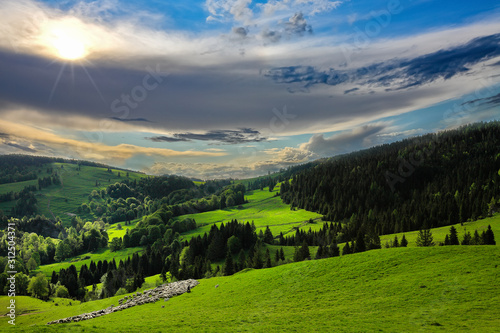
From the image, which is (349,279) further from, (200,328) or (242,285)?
(200,328)

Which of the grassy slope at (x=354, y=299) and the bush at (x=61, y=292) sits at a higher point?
the grassy slope at (x=354, y=299)

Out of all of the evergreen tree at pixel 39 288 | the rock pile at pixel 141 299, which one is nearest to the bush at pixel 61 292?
the evergreen tree at pixel 39 288

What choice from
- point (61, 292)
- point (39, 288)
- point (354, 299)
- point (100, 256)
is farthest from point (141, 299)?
point (100, 256)

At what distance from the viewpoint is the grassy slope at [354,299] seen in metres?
24.6

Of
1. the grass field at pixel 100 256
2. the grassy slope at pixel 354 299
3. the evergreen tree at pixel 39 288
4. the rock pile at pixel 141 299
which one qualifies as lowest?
the grass field at pixel 100 256

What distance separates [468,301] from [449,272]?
22.1ft

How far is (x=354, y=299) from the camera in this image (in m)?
31.5

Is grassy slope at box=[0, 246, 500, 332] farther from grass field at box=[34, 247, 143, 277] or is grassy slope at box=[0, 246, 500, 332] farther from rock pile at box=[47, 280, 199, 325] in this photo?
grass field at box=[34, 247, 143, 277]

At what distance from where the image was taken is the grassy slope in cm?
2462

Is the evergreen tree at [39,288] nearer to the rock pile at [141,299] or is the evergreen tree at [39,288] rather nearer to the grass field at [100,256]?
the rock pile at [141,299]

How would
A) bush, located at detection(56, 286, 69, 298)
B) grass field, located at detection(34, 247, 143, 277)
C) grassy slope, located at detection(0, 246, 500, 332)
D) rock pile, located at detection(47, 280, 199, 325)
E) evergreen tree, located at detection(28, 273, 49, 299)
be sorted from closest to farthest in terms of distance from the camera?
grassy slope, located at detection(0, 246, 500, 332)
rock pile, located at detection(47, 280, 199, 325)
evergreen tree, located at detection(28, 273, 49, 299)
bush, located at detection(56, 286, 69, 298)
grass field, located at detection(34, 247, 143, 277)

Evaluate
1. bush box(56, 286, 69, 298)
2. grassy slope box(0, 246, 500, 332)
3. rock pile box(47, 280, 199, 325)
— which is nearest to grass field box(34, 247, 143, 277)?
bush box(56, 286, 69, 298)

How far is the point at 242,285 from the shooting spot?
1800 inches

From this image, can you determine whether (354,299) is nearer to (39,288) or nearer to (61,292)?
(39,288)
